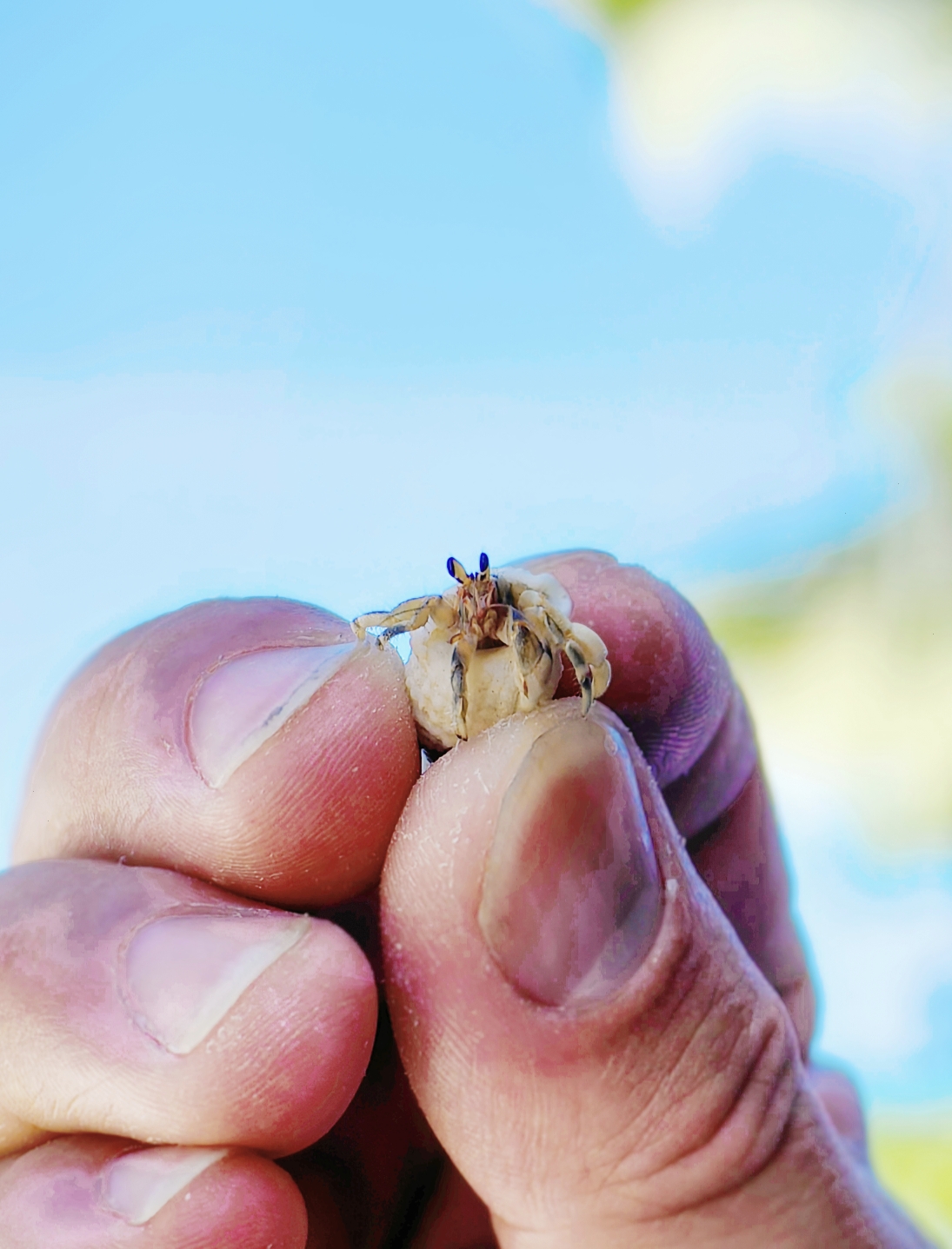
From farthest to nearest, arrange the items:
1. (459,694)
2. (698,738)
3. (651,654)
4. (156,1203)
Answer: (698,738)
(651,654)
(459,694)
(156,1203)

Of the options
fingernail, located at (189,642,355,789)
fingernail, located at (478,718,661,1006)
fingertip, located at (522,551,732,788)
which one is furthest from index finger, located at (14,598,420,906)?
fingertip, located at (522,551,732,788)

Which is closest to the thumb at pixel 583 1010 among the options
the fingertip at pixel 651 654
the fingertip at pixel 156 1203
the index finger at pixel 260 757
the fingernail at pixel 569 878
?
the fingernail at pixel 569 878

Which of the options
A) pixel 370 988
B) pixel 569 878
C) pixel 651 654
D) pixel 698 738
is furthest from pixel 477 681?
pixel 698 738

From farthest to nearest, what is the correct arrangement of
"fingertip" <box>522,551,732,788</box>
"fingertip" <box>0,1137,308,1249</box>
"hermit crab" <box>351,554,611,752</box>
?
"fingertip" <box>522,551,732,788</box>, "hermit crab" <box>351,554,611,752</box>, "fingertip" <box>0,1137,308,1249</box>

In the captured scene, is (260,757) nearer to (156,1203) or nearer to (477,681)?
(477,681)

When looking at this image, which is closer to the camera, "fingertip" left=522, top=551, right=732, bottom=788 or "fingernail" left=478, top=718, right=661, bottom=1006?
"fingernail" left=478, top=718, right=661, bottom=1006

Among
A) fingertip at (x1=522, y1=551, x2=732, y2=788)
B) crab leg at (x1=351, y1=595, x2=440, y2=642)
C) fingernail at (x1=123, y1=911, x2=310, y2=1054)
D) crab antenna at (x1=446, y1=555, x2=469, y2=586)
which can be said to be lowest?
fingernail at (x1=123, y1=911, x2=310, y2=1054)

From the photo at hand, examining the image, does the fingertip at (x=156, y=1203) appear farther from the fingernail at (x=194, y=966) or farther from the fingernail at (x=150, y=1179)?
the fingernail at (x=194, y=966)

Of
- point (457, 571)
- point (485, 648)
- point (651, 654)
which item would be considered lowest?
point (651, 654)

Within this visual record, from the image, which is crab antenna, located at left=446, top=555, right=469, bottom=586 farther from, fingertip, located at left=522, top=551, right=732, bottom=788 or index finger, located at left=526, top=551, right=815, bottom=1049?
fingertip, located at left=522, top=551, right=732, bottom=788
